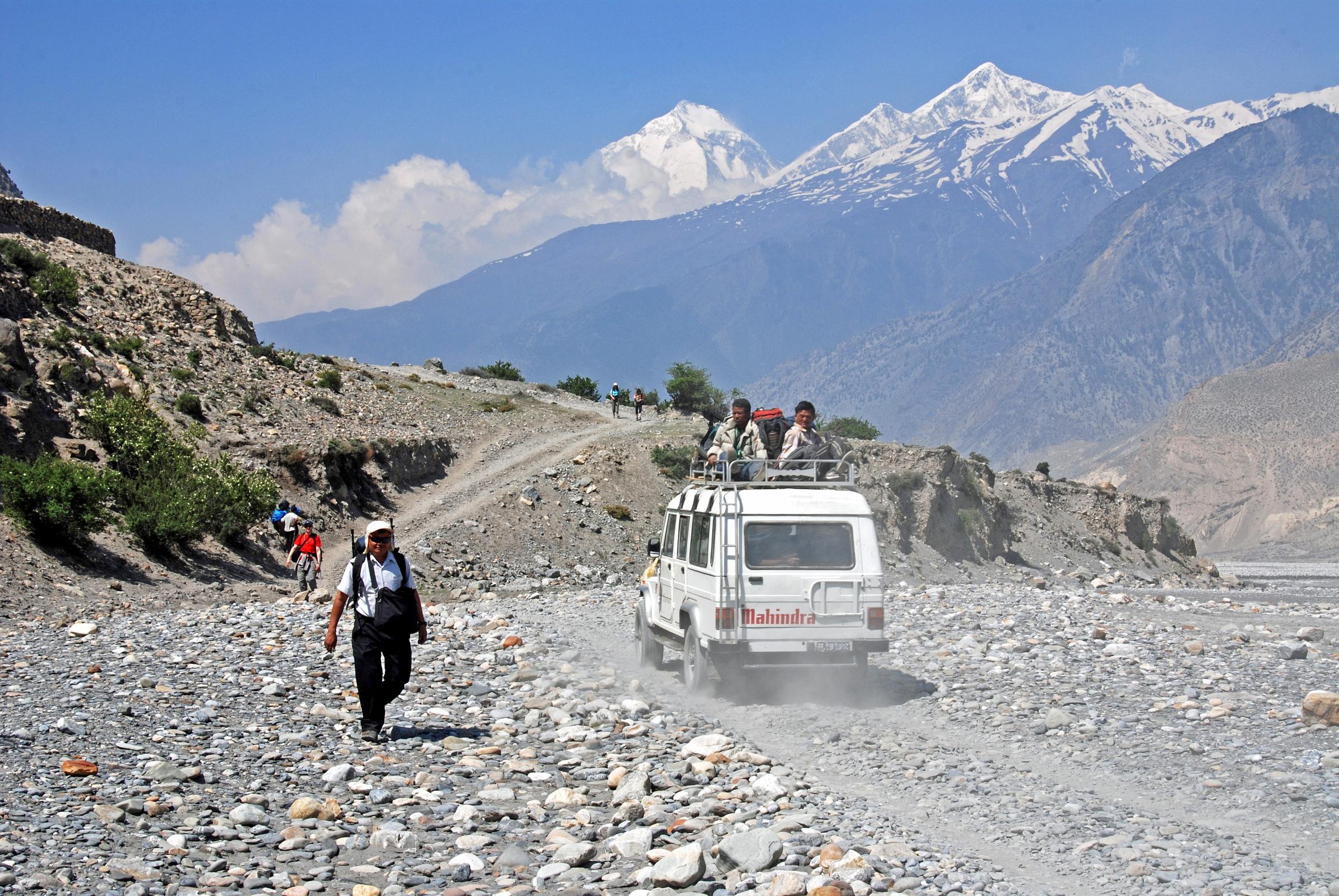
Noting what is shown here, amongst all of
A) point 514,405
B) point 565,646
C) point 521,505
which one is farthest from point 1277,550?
point 565,646

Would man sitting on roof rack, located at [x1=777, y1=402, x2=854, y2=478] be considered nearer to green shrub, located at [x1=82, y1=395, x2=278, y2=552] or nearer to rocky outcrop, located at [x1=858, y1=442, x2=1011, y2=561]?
green shrub, located at [x1=82, y1=395, x2=278, y2=552]

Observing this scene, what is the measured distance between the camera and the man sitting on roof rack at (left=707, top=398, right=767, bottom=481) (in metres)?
13.5

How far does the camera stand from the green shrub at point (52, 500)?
22812mm

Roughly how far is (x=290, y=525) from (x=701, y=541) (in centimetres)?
1766

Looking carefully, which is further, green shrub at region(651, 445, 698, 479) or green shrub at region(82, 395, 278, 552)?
green shrub at region(651, 445, 698, 479)

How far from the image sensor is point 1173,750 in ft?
32.3

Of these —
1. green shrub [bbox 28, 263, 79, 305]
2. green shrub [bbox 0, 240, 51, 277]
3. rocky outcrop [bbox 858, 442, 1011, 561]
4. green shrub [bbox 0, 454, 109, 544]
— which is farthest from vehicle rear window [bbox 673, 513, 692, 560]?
green shrub [bbox 0, 240, 51, 277]

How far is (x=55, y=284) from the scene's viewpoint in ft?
127

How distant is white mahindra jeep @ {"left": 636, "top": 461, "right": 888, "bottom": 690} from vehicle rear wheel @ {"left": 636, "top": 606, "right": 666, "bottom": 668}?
2.36 m

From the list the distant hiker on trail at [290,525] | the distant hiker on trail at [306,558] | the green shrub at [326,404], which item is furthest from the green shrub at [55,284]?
the distant hiker on trail at [306,558]

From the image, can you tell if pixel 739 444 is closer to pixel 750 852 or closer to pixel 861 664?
pixel 861 664

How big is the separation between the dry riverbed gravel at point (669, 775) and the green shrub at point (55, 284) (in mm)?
25733

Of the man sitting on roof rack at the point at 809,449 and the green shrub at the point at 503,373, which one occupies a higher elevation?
the green shrub at the point at 503,373

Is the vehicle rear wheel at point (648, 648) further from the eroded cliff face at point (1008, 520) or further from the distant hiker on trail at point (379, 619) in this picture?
the eroded cliff face at point (1008, 520)
